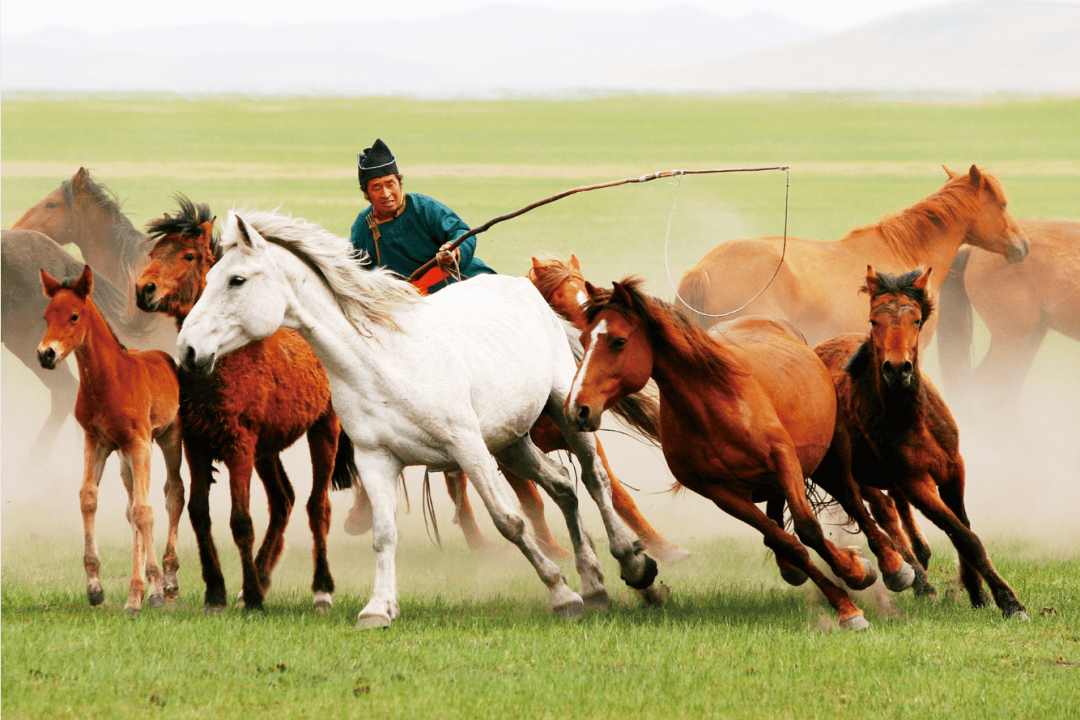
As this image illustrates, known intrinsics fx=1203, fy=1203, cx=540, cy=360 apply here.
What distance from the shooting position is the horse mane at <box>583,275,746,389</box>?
6086 mm

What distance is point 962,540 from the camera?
662 centimetres

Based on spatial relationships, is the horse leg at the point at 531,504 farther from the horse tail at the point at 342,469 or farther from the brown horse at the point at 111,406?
the brown horse at the point at 111,406

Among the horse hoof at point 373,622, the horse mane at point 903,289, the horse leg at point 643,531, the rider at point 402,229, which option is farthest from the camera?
the horse leg at point 643,531

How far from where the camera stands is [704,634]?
596 cm

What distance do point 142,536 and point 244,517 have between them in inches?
25.5

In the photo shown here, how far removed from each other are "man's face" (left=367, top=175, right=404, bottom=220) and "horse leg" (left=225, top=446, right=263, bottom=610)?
212 centimetres

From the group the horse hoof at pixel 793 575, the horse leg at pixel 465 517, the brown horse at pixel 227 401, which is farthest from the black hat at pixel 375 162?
the horse hoof at pixel 793 575

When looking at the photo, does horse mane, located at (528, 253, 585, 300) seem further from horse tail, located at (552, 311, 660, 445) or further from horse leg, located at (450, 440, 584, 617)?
horse leg, located at (450, 440, 584, 617)

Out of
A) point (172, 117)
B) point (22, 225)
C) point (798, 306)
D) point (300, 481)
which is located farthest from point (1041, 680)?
point (172, 117)

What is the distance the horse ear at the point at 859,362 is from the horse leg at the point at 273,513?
A: 11.4ft

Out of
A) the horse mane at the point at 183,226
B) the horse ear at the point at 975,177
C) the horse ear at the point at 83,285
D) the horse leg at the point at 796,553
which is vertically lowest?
the horse leg at the point at 796,553

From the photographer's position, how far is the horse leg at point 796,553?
6102 millimetres

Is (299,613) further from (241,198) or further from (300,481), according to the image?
(241,198)

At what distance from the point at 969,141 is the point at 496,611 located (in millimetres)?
41190
